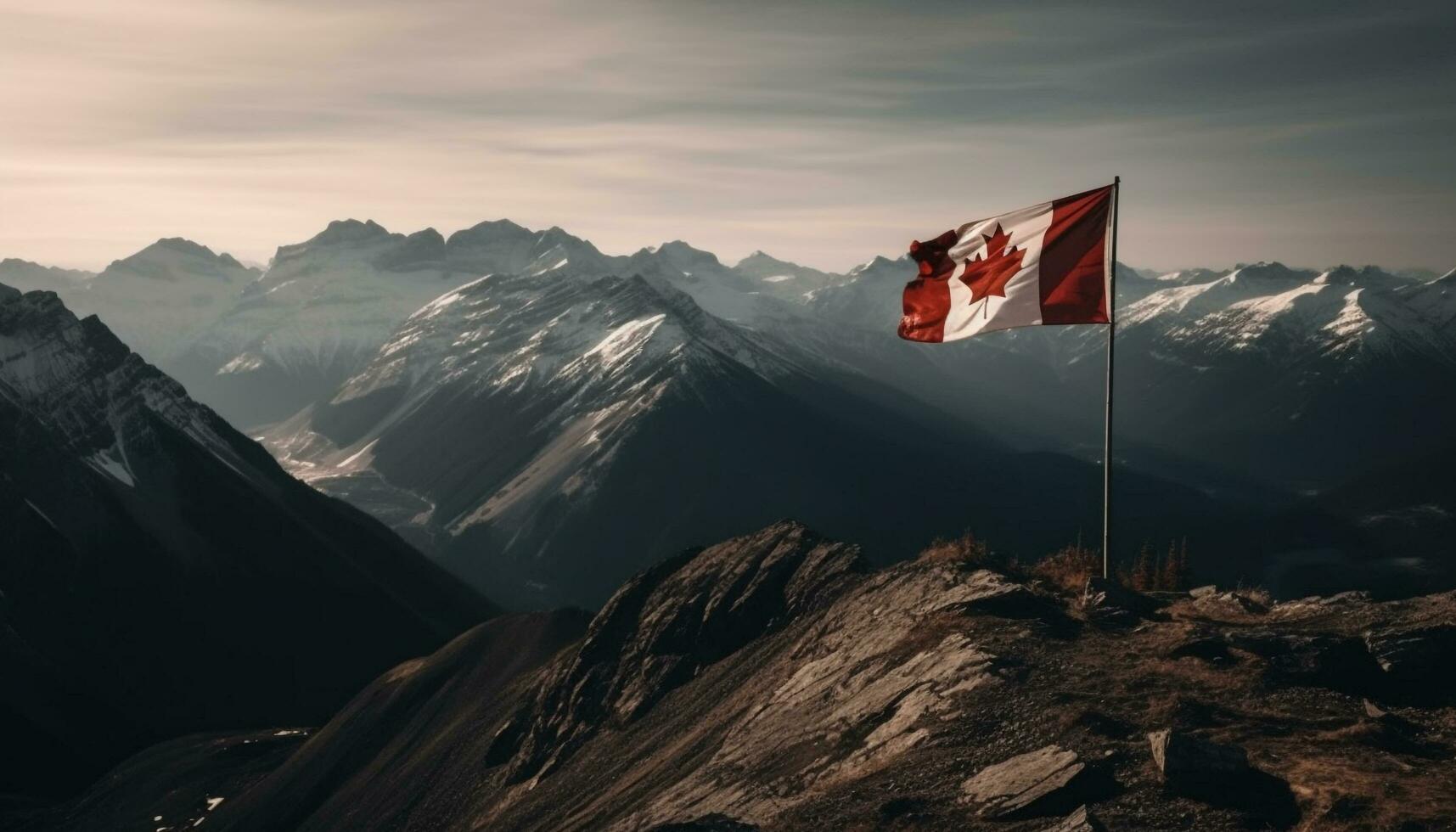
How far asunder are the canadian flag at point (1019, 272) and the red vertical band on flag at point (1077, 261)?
27 mm

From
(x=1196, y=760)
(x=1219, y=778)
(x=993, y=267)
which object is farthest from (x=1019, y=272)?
(x=1219, y=778)

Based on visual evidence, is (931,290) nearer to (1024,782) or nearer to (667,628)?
(1024,782)

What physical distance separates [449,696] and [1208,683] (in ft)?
249

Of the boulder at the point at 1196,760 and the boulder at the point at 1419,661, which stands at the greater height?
the boulder at the point at 1419,661

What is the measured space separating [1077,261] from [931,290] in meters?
5.92

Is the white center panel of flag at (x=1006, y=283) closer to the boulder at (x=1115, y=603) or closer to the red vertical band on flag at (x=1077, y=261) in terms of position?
the red vertical band on flag at (x=1077, y=261)

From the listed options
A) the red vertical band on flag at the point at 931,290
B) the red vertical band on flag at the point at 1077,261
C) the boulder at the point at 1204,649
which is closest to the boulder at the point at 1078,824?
the boulder at the point at 1204,649

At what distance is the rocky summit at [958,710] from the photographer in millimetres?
27328

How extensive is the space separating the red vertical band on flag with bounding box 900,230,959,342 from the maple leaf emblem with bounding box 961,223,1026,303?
105cm

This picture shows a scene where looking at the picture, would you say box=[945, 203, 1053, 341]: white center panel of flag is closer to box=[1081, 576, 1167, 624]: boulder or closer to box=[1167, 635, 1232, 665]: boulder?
box=[1081, 576, 1167, 624]: boulder

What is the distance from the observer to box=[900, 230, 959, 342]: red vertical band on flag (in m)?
40.3

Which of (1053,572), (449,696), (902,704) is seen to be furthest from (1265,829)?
(449,696)

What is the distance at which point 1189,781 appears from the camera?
88.8 ft

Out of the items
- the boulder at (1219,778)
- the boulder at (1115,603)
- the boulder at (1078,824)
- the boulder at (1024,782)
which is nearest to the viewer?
the boulder at (1219,778)
